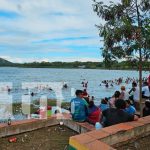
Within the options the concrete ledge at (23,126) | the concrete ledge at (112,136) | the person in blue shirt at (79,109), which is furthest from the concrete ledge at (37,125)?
the concrete ledge at (112,136)

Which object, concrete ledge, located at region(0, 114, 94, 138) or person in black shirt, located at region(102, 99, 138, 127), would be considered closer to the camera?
person in black shirt, located at region(102, 99, 138, 127)

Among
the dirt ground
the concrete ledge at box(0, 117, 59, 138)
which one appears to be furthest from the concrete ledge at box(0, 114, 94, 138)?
the dirt ground

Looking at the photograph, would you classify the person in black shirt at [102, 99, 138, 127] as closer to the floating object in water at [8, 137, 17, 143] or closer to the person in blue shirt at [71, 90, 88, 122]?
the person in blue shirt at [71, 90, 88, 122]

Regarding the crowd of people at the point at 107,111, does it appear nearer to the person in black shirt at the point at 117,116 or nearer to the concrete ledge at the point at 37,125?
the person in black shirt at the point at 117,116

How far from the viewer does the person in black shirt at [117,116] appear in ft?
23.5

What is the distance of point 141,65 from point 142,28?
1.08m

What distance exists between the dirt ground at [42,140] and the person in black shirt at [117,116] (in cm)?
117

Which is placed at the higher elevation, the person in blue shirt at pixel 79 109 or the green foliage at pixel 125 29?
the green foliage at pixel 125 29

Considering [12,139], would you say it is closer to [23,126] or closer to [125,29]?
[23,126]

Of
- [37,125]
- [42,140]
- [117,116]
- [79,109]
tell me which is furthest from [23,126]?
[117,116]

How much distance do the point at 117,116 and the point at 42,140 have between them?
6.40ft

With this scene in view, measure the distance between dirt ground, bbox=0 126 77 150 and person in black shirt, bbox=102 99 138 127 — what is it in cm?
117

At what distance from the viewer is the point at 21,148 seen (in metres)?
7.32

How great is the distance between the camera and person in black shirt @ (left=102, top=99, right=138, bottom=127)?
7172mm
